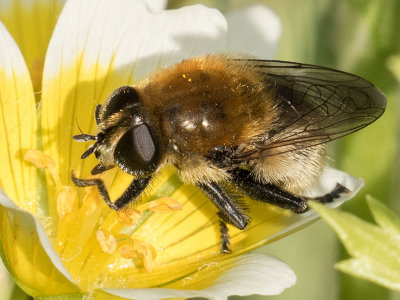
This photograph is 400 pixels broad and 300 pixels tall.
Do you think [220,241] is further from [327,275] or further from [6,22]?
[6,22]

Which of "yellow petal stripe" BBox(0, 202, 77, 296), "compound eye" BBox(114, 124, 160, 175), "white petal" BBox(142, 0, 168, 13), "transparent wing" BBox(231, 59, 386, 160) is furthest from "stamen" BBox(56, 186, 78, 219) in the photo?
"white petal" BBox(142, 0, 168, 13)

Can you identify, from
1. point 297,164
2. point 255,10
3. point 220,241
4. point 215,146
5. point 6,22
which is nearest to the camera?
point 215,146

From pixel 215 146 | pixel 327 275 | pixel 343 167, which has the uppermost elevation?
pixel 215 146

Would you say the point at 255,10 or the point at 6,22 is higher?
the point at 255,10

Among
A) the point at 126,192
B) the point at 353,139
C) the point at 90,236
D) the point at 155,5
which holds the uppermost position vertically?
the point at 155,5

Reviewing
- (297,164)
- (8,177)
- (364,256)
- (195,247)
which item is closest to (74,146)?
(8,177)

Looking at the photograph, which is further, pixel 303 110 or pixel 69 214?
pixel 69 214

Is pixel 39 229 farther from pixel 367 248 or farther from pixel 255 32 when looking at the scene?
pixel 255 32

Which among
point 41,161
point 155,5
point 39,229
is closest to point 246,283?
point 39,229
